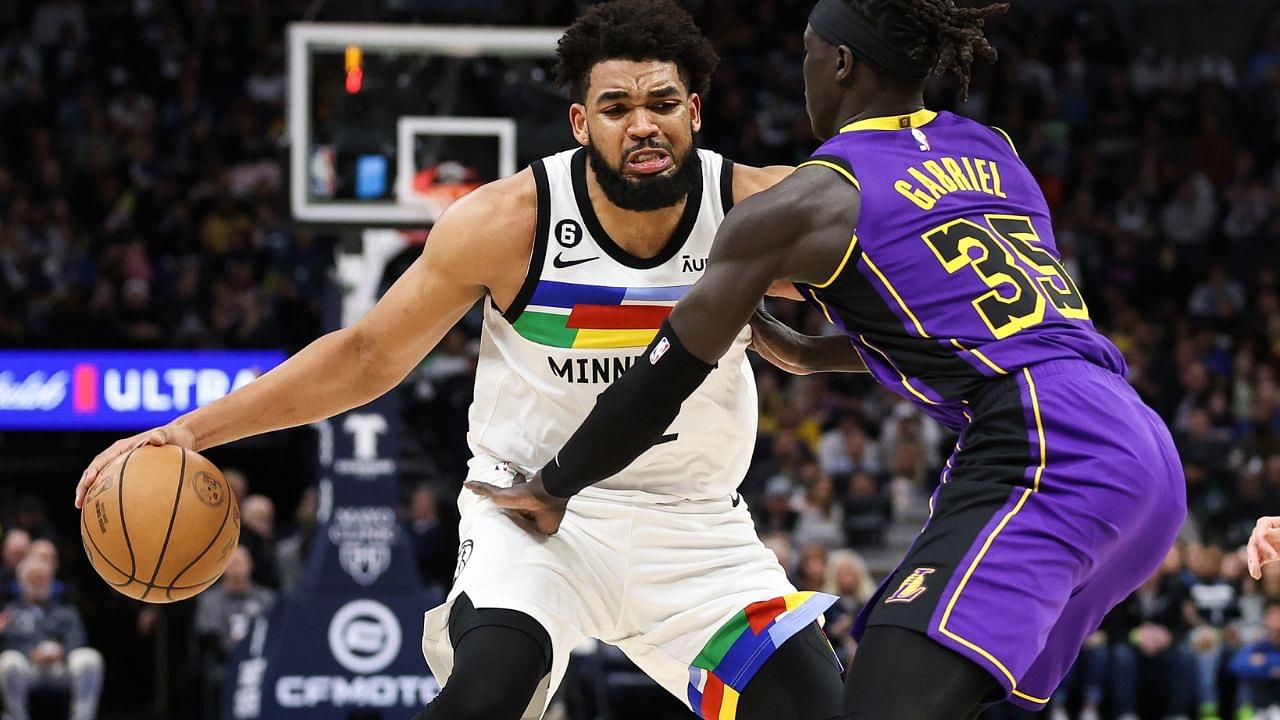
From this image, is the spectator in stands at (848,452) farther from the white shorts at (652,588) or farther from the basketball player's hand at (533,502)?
the basketball player's hand at (533,502)

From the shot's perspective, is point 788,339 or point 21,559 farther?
point 21,559

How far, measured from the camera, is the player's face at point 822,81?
138 inches

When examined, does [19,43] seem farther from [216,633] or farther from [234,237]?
[216,633]

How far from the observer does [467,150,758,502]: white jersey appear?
163 inches

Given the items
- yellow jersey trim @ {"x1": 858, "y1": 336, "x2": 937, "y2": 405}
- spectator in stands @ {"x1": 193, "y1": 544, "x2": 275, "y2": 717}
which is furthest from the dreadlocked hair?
spectator in stands @ {"x1": 193, "y1": 544, "x2": 275, "y2": 717}

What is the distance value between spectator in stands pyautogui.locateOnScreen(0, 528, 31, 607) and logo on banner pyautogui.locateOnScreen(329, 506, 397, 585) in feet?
9.52

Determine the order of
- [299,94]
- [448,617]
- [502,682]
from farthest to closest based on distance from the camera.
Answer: [299,94] → [448,617] → [502,682]

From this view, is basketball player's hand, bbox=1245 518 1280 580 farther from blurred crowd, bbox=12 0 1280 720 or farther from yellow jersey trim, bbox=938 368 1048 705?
blurred crowd, bbox=12 0 1280 720

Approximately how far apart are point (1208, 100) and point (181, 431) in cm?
1554

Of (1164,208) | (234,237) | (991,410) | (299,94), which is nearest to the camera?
(991,410)

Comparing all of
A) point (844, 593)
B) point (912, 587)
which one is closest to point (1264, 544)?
point (912, 587)

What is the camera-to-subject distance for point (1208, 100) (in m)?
17.6

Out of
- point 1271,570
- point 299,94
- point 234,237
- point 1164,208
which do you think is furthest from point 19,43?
point 1271,570

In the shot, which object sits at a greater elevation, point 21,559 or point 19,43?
point 19,43
